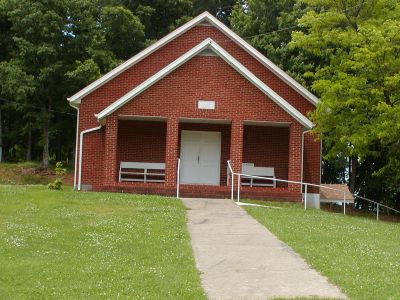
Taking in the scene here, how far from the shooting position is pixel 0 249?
9.44 m

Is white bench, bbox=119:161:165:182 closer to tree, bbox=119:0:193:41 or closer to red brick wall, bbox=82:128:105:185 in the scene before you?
red brick wall, bbox=82:128:105:185

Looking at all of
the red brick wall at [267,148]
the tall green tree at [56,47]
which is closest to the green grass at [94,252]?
the red brick wall at [267,148]

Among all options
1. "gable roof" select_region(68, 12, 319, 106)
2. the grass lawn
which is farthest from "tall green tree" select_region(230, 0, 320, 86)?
the grass lawn

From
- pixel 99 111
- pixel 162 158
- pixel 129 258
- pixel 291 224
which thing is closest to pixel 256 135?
pixel 162 158

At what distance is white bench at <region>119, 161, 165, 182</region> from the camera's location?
22.5 m

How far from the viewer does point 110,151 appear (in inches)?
808

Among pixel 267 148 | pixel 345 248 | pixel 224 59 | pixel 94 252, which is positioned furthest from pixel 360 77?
pixel 94 252

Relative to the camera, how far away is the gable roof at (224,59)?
2042 cm

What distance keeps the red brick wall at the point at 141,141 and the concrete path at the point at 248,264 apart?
895 centimetres

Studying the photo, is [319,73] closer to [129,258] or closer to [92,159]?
[92,159]

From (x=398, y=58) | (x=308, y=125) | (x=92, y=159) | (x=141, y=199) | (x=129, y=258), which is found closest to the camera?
(x=129, y=258)

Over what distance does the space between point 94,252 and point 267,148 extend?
14.4 metres

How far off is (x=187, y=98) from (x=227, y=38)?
4.01m

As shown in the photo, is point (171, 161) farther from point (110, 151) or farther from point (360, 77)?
point (360, 77)
